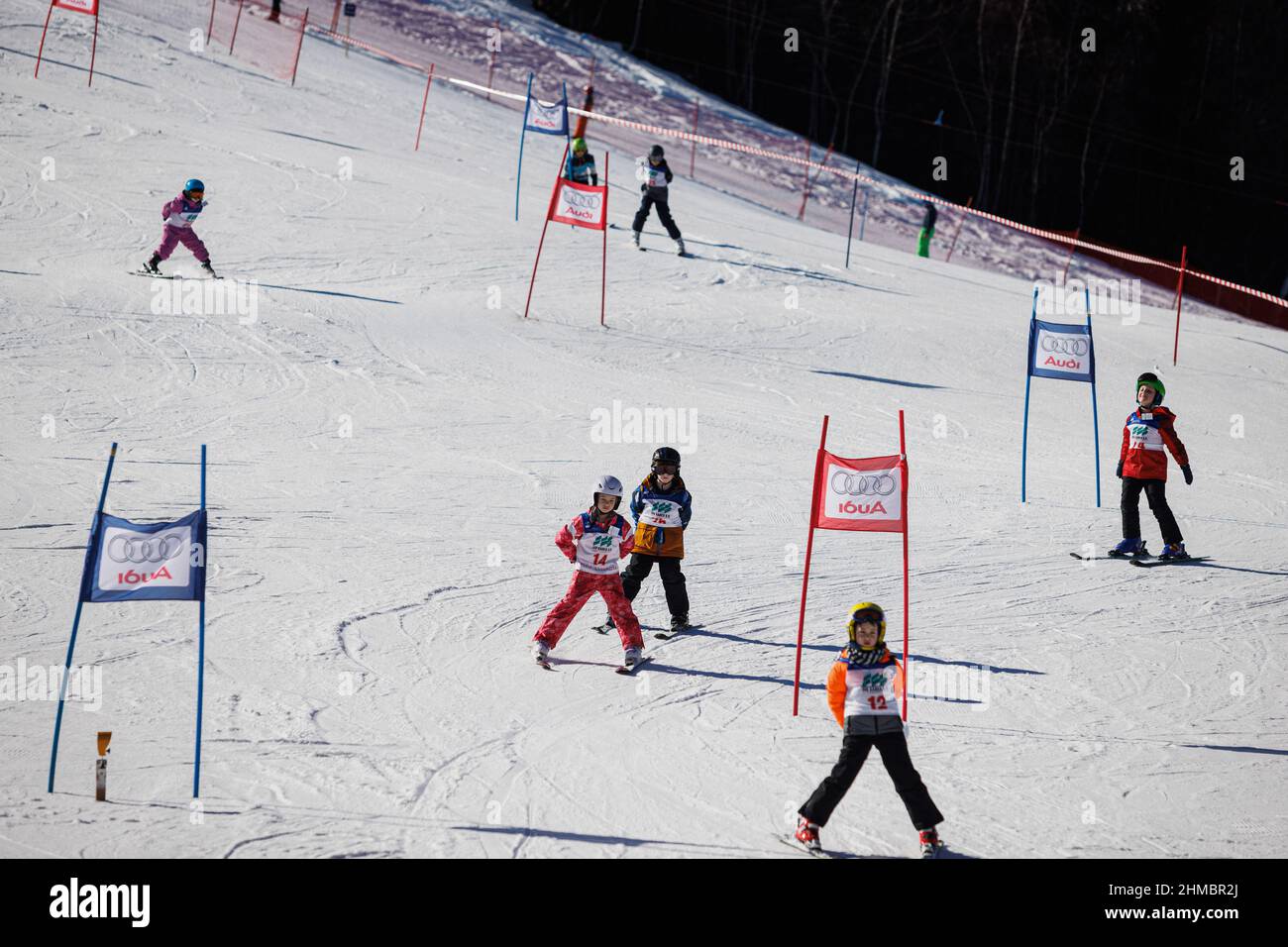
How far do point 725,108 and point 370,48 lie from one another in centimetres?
1159

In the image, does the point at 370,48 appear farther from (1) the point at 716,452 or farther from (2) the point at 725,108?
(1) the point at 716,452

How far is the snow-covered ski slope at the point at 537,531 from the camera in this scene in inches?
273

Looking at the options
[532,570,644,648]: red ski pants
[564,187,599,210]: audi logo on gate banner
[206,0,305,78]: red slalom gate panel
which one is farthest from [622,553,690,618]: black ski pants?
[206,0,305,78]: red slalom gate panel

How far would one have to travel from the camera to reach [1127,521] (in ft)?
37.9

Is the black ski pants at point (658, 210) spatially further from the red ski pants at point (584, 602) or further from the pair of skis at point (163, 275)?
the red ski pants at point (584, 602)

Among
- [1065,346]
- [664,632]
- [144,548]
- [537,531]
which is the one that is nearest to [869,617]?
[664,632]

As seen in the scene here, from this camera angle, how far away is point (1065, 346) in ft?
43.2

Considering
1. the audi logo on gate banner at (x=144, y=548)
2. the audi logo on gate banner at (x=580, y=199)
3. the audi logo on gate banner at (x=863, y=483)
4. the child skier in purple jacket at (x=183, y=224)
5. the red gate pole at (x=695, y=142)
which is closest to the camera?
the audi logo on gate banner at (x=144, y=548)

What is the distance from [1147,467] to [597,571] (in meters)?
5.53

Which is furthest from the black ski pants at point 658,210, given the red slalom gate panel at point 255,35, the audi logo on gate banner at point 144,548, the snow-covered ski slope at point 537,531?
the audi logo on gate banner at point 144,548

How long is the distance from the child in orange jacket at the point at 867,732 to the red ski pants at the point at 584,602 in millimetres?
2599

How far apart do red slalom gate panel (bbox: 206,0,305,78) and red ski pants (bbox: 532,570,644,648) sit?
24.0 meters

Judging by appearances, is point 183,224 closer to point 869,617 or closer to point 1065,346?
point 1065,346

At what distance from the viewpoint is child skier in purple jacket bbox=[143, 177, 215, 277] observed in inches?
653
